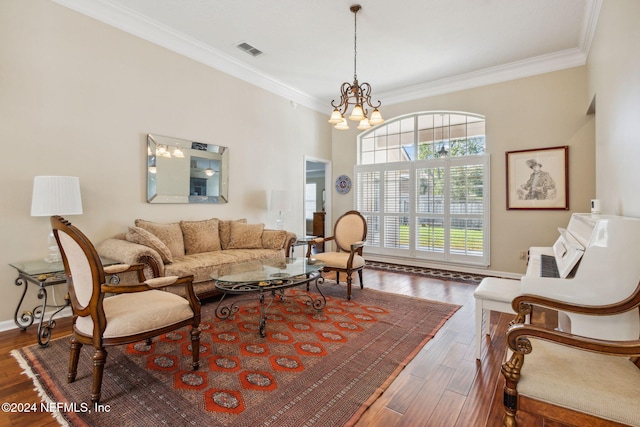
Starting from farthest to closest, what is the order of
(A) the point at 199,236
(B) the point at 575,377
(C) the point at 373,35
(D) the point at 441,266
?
(D) the point at 441,266 < (A) the point at 199,236 < (C) the point at 373,35 < (B) the point at 575,377

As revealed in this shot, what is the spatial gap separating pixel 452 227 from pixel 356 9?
376cm

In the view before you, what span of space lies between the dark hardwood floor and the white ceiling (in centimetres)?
339

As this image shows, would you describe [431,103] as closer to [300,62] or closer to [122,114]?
[300,62]

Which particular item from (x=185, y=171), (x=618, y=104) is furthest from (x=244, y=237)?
(x=618, y=104)

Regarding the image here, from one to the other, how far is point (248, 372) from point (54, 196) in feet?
7.42

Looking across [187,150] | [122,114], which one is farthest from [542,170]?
[122,114]

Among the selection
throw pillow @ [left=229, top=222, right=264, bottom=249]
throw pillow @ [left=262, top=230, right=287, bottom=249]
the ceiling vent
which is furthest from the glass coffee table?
the ceiling vent

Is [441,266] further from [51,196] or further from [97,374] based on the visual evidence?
[51,196]

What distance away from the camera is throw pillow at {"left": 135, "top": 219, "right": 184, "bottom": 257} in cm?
355

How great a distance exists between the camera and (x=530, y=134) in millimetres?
4621

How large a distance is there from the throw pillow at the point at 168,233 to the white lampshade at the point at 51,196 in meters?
0.90

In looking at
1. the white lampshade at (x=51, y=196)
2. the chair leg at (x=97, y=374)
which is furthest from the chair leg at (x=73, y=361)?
the white lampshade at (x=51, y=196)

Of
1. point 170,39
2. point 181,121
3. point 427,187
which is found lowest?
point 427,187

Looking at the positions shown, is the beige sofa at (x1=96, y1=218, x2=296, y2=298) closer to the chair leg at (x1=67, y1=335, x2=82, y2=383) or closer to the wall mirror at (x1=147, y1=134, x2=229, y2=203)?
the wall mirror at (x1=147, y1=134, x2=229, y2=203)
